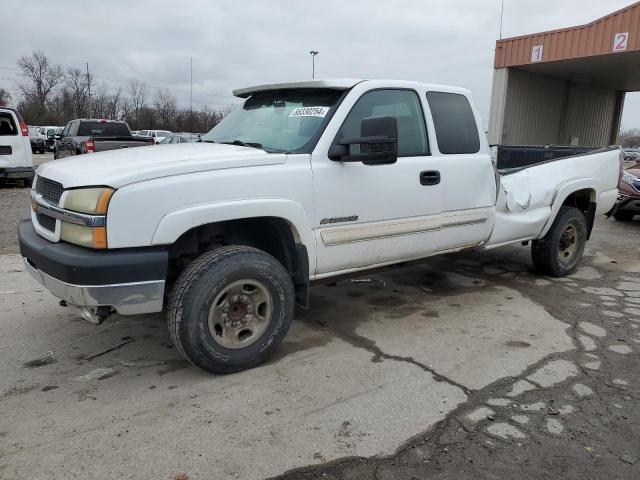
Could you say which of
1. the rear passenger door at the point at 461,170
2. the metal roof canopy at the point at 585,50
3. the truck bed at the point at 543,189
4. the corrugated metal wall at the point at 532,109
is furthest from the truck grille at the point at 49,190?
the corrugated metal wall at the point at 532,109

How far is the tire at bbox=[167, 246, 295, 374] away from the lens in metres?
3.06

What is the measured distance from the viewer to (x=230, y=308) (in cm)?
329

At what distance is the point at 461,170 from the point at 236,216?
2.21m

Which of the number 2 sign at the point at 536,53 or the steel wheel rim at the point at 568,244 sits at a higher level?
the number 2 sign at the point at 536,53

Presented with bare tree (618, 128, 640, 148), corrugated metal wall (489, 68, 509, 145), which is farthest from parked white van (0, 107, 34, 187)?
bare tree (618, 128, 640, 148)

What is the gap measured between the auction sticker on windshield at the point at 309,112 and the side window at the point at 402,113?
233 millimetres

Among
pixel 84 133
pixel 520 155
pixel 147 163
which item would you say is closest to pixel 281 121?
pixel 147 163

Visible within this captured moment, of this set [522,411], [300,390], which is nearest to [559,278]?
[522,411]

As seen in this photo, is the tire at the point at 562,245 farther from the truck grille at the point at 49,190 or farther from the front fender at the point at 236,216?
the truck grille at the point at 49,190

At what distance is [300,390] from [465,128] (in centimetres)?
278

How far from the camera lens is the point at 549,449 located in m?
2.62

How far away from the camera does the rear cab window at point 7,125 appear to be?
1207 centimetres

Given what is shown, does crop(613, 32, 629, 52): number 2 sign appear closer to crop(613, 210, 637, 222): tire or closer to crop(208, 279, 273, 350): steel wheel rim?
crop(613, 210, 637, 222): tire

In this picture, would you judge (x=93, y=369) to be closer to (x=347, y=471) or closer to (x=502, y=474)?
(x=347, y=471)
